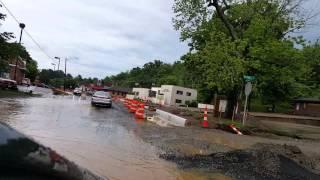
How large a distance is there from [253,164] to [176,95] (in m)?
86.8

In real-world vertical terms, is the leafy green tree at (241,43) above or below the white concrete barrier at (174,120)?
above

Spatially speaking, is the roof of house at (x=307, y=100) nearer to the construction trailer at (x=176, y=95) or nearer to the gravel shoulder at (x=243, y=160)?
the construction trailer at (x=176, y=95)

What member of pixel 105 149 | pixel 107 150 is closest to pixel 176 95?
pixel 105 149

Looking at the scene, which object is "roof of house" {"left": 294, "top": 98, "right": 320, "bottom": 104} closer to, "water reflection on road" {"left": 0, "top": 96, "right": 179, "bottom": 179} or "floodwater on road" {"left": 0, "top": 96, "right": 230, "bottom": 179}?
"water reflection on road" {"left": 0, "top": 96, "right": 179, "bottom": 179}

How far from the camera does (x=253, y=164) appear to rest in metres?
12.4

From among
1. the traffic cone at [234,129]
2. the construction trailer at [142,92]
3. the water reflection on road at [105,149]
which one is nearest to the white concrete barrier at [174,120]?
the traffic cone at [234,129]

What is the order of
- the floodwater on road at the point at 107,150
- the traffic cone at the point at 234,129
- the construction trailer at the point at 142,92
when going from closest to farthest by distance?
the floodwater on road at the point at 107,150
the traffic cone at the point at 234,129
the construction trailer at the point at 142,92

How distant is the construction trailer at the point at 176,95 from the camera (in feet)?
320

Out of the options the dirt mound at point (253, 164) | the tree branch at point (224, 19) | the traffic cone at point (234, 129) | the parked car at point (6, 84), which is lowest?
the dirt mound at point (253, 164)

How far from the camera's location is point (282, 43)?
31844mm

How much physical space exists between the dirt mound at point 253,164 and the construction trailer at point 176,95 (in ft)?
268

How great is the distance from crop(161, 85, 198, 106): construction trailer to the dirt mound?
8158 centimetres

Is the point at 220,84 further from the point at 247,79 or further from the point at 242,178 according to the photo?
the point at 242,178

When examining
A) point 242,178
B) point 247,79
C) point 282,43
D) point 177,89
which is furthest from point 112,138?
point 177,89
